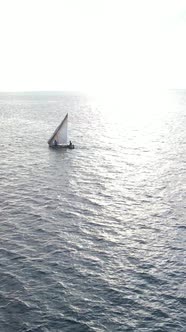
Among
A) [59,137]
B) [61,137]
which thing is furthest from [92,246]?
[59,137]

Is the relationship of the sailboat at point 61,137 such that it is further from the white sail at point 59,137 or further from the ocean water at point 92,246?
the ocean water at point 92,246

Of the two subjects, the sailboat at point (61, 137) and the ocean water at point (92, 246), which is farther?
the sailboat at point (61, 137)

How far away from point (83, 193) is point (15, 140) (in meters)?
63.1

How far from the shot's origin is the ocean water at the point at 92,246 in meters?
31.4

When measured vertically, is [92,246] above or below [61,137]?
below

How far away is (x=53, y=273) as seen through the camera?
1481 inches

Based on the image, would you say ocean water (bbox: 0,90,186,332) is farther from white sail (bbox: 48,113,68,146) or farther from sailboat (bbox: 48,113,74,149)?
Result: white sail (bbox: 48,113,68,146)

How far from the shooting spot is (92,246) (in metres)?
43.8

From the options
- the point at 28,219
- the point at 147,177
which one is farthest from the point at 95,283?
the point at 147,177

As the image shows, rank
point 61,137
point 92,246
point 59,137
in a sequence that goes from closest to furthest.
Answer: point 92,246, point 61,137, point 59,137

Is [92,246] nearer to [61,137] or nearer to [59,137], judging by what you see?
[61,137]

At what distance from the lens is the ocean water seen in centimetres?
3139

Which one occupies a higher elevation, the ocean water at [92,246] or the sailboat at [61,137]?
the sailboat at [61,137]

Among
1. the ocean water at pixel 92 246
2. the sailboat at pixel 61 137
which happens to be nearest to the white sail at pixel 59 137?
the sailboat at pixel 61 137
